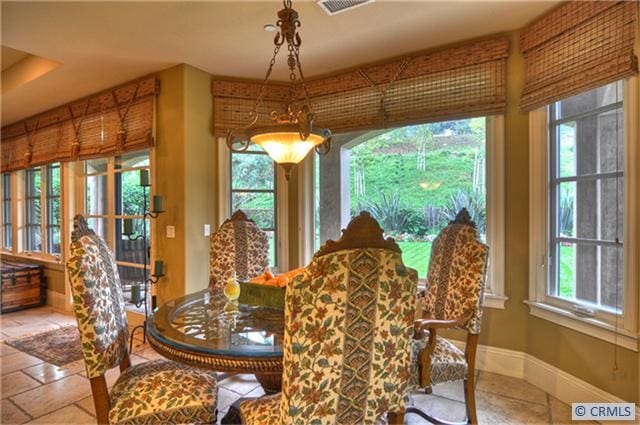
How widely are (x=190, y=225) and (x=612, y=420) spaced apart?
3.37m

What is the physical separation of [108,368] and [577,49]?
3.13m

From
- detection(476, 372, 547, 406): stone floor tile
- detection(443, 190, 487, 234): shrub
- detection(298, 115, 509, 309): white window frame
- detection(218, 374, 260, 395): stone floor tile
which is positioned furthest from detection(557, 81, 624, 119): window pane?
detection(218, 374, 260, 395): stone floor tile

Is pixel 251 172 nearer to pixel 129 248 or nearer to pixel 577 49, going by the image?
pixel 129 248

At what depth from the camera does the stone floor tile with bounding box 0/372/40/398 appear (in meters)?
2.57

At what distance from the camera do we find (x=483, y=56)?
276 centimetres

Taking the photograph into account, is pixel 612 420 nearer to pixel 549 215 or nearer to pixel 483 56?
pixel 549 215

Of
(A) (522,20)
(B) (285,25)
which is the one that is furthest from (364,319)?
(A) (522,20)

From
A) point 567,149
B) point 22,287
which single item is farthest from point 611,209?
point 22,287

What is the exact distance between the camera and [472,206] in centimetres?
302

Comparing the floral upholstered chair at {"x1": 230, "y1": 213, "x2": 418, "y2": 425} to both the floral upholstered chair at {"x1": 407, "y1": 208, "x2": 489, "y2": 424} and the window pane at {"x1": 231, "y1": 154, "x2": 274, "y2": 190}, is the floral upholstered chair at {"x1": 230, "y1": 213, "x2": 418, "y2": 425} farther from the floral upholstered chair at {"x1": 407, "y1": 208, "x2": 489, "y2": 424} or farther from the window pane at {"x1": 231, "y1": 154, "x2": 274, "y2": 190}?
the window pane at {"x1": 231, "y1": 154, "x2": 274, "y2": 190}

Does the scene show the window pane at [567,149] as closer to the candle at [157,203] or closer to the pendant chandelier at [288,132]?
the pendant chandelier at [288,132]

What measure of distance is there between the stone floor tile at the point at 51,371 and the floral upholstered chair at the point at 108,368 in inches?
65.0

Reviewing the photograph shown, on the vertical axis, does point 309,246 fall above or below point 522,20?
below

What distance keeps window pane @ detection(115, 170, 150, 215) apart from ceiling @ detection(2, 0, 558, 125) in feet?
3.59
